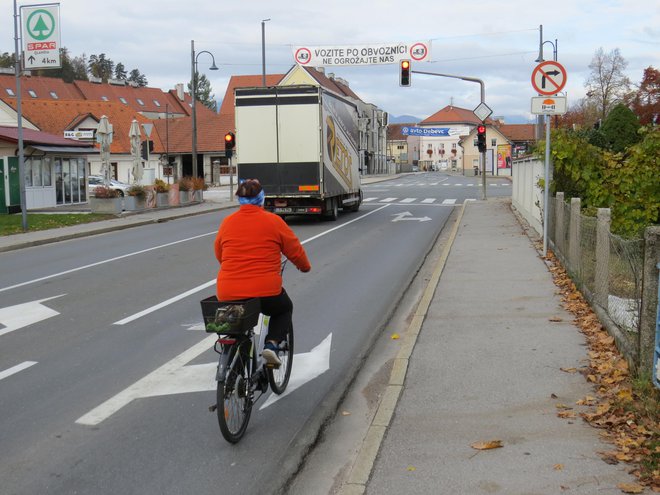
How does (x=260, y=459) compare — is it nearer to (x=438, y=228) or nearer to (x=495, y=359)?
(x=495, y=359)

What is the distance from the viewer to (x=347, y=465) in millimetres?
Answer: 4922

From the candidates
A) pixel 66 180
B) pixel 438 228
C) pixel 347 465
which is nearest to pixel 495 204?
pixel 438 228

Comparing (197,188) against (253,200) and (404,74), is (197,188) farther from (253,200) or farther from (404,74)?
(253,200)

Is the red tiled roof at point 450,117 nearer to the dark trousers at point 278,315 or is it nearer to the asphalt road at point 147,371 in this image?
the asphalt road at point 147,371

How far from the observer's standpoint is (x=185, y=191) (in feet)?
114

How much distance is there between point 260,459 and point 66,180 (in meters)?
32.3

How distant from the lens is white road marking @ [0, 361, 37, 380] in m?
7.02

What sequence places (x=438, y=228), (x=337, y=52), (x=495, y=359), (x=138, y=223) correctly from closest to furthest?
(x=495, y=359) → (x=438, y=228) → (x=138, y=223) → (x=337, y=52)

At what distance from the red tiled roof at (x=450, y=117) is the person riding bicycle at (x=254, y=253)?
176 m

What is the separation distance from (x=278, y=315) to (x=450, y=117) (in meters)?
177

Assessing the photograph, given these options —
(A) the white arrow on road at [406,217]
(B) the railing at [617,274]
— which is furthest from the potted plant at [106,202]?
(B) the railing at [617,274]

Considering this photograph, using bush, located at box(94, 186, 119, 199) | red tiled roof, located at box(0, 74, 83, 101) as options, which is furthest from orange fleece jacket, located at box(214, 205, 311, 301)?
red tiled roof, located at box(0, 74, 83, 101)

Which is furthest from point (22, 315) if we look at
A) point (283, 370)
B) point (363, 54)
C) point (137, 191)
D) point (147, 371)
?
point (363, 54)

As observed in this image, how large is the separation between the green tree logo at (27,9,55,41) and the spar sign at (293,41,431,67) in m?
16.2
